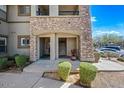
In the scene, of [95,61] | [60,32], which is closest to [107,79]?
[95,61]

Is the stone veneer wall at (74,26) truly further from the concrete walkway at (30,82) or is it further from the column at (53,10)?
the concrete walkway at (30,82)

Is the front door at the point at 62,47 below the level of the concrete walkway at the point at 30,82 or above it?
above

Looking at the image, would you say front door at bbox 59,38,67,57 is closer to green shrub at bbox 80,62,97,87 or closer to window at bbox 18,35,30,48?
window at bbox 18,35,30,48

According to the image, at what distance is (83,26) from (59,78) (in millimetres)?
6713

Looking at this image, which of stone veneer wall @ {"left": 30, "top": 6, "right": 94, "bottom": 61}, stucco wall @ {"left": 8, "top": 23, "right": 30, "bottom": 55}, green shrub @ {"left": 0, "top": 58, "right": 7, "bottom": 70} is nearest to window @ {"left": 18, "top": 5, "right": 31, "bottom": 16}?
stucco wall @ {"left": 8, "top": 23, "right": 30, "bottom": 55}

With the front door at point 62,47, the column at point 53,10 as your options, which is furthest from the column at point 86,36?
the front door at point 62,47

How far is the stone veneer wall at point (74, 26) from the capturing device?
673 inches

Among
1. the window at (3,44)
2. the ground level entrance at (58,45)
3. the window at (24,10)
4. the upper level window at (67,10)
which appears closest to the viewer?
the ground level entrance at (58,45)

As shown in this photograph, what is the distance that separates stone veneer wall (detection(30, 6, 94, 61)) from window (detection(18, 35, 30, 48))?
2248 millimetres

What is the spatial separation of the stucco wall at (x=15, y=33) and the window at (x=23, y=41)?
0.95ft

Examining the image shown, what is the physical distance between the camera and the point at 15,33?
1941 cm

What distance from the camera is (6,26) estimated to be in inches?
743

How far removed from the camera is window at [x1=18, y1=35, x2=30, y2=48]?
1944cm
